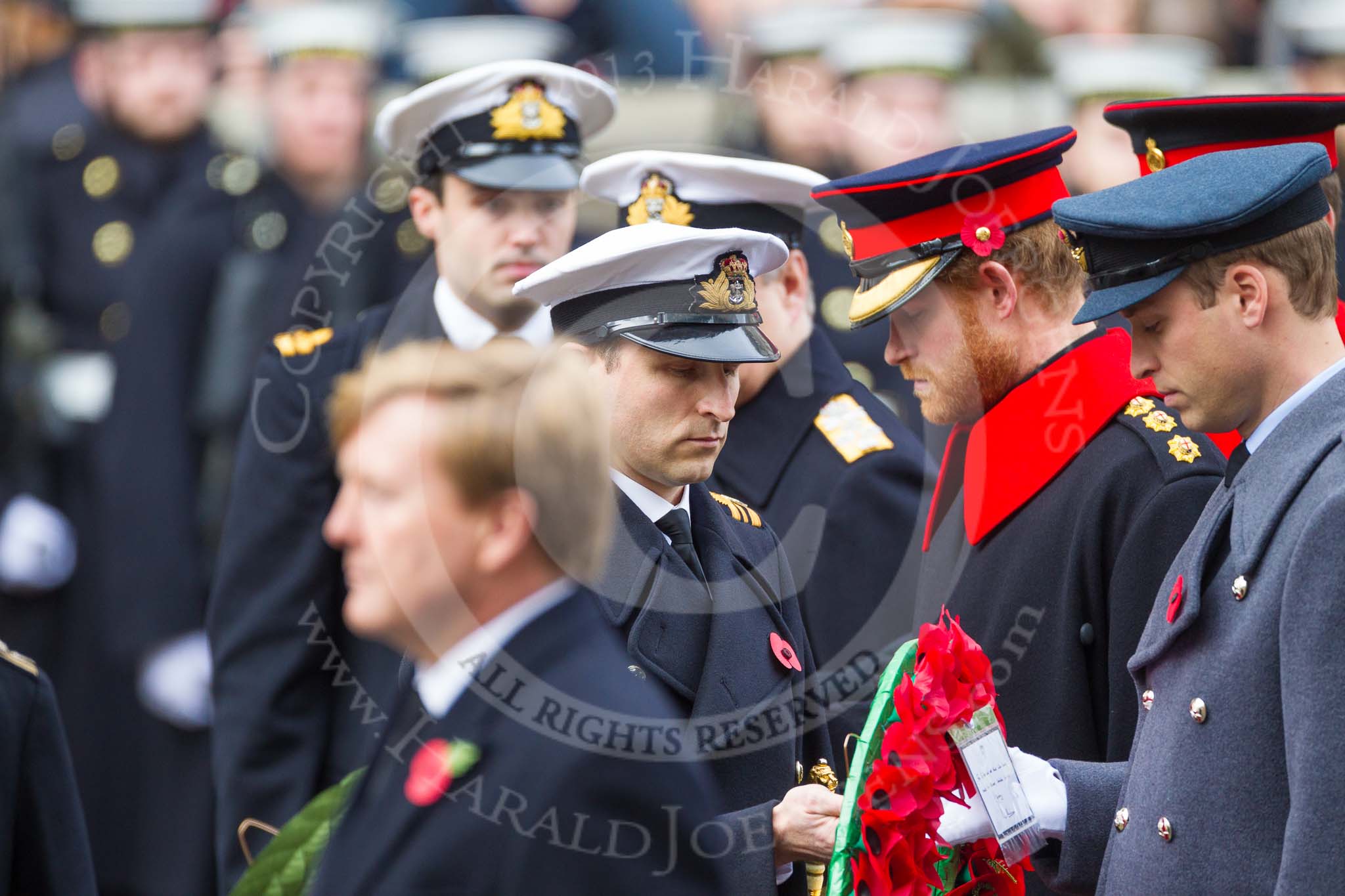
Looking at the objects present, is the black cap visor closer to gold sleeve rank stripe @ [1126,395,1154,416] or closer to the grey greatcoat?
gold sleeve rank stripe @ [1126,395,1154,416]

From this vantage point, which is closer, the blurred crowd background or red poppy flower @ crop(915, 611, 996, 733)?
red poppy flower @ crop(915, 611, 996, 733)

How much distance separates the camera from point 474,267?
4.41 meters

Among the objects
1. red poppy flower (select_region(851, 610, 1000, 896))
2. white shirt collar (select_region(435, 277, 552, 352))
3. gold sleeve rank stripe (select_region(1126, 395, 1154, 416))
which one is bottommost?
red poppy flower (select_region(851, 610, 1000, 896))

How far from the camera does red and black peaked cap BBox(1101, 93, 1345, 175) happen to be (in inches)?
145

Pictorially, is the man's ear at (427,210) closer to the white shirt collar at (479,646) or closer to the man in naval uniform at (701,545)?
the man in naval uniform at (701,545)

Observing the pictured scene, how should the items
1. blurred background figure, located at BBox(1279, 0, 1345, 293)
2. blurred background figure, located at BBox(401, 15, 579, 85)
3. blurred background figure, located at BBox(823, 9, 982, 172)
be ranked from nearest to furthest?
blurred background figure, located at BBox(401, 15, 579, 85)
blurred background figure, located at BBox(823, 9, 982, 172)
blurred background figure, located at BBox(1279, 0, 1345, 293)

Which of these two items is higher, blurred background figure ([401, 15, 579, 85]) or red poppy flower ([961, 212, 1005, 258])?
blurred background figure ([401, 15, 579, 85])

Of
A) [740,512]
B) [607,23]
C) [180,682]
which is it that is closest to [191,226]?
[180,682]

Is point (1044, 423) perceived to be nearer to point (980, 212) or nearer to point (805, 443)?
point (980, 212)

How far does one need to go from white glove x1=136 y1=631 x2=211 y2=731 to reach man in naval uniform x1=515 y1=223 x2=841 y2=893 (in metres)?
2.28

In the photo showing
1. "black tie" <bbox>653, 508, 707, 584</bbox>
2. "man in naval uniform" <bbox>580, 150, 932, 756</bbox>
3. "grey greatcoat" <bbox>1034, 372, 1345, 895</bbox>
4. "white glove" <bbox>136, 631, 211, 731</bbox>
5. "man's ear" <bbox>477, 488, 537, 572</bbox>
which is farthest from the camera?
"white glove" <bbox>136, 631, 211, 731</bbox>

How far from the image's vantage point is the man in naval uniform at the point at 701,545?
2910 millimetres

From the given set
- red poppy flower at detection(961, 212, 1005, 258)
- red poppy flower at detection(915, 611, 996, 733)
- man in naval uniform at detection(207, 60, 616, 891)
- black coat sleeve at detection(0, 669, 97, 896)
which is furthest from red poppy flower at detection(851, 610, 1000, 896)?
man in naval uniform at detection(207, 60, 616, 891)

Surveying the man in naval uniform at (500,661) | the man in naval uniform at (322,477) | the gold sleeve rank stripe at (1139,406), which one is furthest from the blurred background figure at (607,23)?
the man in naval uniform at (500,661)
